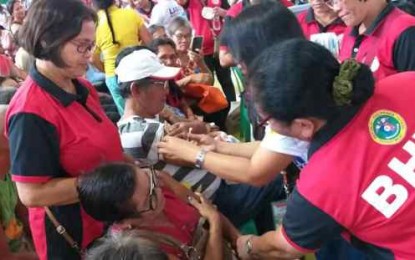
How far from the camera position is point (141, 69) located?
1.95 m

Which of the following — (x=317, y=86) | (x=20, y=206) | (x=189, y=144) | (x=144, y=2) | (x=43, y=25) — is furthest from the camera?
(x=144, y=2)

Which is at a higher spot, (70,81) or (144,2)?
(70,81)

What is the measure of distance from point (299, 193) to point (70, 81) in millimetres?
702

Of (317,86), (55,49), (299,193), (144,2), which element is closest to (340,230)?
(299,193)

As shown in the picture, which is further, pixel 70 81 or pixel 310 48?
pixel 70 81

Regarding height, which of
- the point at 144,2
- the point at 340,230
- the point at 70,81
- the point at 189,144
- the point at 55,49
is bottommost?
the point at 144,2

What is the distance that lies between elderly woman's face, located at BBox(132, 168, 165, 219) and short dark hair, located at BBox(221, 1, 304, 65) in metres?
0.41

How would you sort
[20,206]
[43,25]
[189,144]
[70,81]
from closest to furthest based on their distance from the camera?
[43,25] → [70,81] → [189,144] → [20,206]

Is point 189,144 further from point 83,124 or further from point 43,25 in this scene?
point 43,25

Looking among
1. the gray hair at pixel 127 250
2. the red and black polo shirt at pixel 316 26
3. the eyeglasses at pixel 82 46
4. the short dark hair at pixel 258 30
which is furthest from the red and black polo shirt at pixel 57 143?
the red and black polo shirt at pixel 316 26

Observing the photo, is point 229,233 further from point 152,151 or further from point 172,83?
point 172,83

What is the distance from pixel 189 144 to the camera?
5.59ft

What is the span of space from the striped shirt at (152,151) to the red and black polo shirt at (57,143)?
9.2 inches

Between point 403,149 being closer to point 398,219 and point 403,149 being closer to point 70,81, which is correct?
point 398,219
